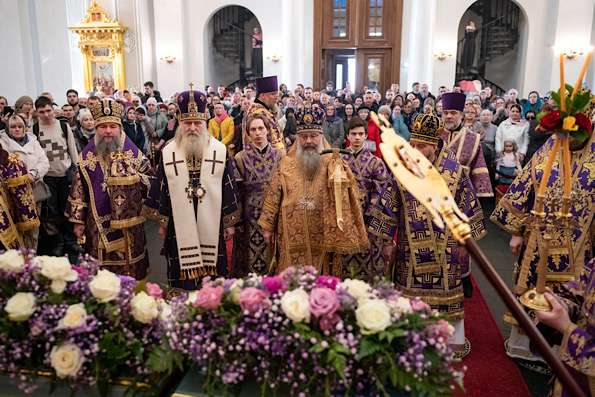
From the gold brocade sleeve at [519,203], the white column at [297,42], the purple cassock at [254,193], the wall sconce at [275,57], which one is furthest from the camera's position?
the white column at [297,42]

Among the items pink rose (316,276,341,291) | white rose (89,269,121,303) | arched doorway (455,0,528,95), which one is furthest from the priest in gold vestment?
arched doorway (455,0,528,95)

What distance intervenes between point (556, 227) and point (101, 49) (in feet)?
52.7

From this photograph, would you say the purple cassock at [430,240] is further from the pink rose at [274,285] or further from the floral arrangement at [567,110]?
the pink rose at [274,285]

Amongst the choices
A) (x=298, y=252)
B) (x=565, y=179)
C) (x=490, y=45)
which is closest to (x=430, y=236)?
(x=298, y=252)

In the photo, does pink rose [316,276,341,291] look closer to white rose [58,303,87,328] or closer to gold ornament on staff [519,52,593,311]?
gold ornament on staff [519,52,593,311]

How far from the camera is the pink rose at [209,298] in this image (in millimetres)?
1874

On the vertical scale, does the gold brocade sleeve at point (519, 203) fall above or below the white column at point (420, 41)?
below

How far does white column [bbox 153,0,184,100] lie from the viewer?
54.5 feet

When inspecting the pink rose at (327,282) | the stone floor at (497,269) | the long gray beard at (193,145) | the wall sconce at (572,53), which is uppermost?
the wall sconce at (572,53)

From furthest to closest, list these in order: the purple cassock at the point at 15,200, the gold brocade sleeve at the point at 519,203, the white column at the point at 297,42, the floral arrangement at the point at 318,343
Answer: the white column at the point at 297,42, the purple cassock at the point at 15,200, the gold brocade sleeve at the point at 519,203, the floral arrangement at the point at 318,343

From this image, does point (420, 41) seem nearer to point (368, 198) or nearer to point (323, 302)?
point (368, 198)

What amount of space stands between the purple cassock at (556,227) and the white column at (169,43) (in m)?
14.8

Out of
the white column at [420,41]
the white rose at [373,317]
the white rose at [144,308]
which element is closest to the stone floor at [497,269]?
the white rose at [373,317]

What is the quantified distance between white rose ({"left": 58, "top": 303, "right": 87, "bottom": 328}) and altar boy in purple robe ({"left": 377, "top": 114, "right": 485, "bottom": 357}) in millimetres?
2403
